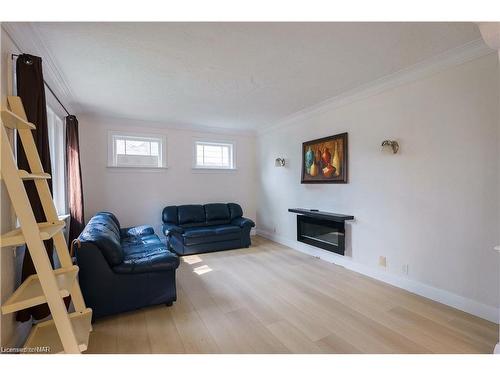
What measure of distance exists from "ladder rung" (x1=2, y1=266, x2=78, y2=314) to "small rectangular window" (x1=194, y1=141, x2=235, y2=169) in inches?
145

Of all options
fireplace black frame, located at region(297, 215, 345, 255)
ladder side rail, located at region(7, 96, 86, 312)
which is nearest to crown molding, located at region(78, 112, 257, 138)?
fireplace black frame, located at region(297, 215, 345, 255)

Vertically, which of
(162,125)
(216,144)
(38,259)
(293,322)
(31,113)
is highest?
(162,125)

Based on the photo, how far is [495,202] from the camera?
85.3 inches

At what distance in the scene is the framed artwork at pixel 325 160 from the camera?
3624 millimetres

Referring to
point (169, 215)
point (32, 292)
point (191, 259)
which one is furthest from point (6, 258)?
point (169, 215)

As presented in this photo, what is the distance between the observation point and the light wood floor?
1897 millimetres

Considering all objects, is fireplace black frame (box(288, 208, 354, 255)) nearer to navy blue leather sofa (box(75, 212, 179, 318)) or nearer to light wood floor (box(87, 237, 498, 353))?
light wood floor (box(87, 237, 498, 353))

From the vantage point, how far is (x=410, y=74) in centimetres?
274

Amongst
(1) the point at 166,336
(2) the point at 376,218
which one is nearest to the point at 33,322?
(1) the point at 166,336

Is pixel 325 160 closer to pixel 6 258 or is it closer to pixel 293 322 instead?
pixel 293 322

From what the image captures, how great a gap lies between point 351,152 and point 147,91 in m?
2.96

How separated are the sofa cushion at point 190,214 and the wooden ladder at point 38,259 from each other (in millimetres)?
2865

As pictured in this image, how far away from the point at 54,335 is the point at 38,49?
234 cm
